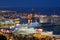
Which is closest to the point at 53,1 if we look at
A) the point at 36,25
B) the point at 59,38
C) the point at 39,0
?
the point at 39,0

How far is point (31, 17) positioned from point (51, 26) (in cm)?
269

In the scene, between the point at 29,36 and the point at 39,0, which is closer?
the point at 29,36

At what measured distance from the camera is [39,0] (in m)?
32.4

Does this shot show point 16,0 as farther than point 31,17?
Yes

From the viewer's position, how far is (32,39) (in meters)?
7.95

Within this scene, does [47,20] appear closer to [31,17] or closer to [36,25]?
[36,25]

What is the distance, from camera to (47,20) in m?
13.9

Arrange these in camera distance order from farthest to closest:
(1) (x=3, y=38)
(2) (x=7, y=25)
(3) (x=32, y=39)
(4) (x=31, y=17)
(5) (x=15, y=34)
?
(4) (x=31, y=17) → (2) (x=7, y=25) → (5) (x=15, y=34) → (3) (x=32, y=39) → (1) (x=3, y=38)

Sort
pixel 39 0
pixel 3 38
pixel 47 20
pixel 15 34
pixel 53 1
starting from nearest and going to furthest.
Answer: pixel 3 38 → pixel 15 34 → pixel 47 20 → pixel 53 1 → pixel 39 0

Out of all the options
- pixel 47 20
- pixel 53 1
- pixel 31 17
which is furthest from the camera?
pixel 53 1

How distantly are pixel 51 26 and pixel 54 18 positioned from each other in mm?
1080

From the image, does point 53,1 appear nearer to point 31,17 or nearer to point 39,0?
point 39,0

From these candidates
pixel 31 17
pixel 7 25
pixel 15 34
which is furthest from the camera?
pixel 31 17

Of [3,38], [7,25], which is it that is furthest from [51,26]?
[3,38]
